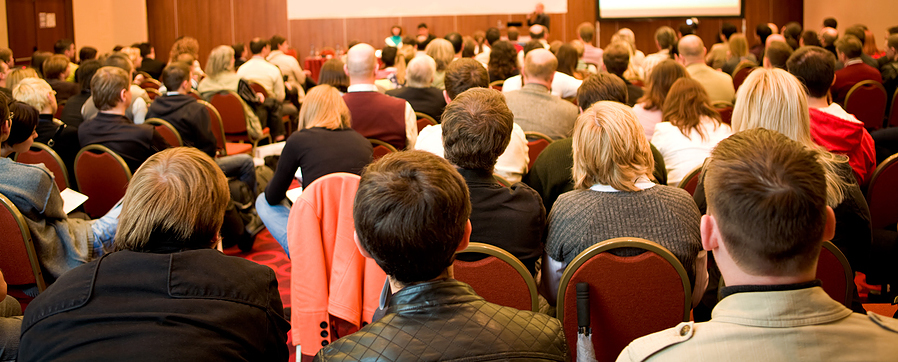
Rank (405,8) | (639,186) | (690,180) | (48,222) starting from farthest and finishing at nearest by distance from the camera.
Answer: (405,8) < (690,180) < (48,222) < (639,186)

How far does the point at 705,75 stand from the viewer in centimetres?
638

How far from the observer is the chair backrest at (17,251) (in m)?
2.45

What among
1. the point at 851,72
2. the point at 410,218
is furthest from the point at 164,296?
the point at 851,72

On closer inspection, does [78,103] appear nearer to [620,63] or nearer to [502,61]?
[502,61]

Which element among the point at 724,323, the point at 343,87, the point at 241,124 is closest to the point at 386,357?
the point at 724,323

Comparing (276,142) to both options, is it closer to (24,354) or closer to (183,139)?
(183,139)

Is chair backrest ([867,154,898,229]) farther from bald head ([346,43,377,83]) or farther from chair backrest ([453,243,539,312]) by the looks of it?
bald head ([346,43,377,83])

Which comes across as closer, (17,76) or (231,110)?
(17,76)

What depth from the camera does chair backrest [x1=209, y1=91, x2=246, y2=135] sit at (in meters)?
6.27

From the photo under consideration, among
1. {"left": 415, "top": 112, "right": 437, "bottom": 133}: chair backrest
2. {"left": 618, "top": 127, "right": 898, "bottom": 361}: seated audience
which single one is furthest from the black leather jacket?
{"left": 415, "top": 112, "right": 437, "bottom": 133}: chair backrest

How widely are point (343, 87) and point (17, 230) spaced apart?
374 centimetres

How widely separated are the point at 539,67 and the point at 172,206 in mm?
3255

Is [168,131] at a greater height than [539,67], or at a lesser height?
lesser

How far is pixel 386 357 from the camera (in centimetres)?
122
